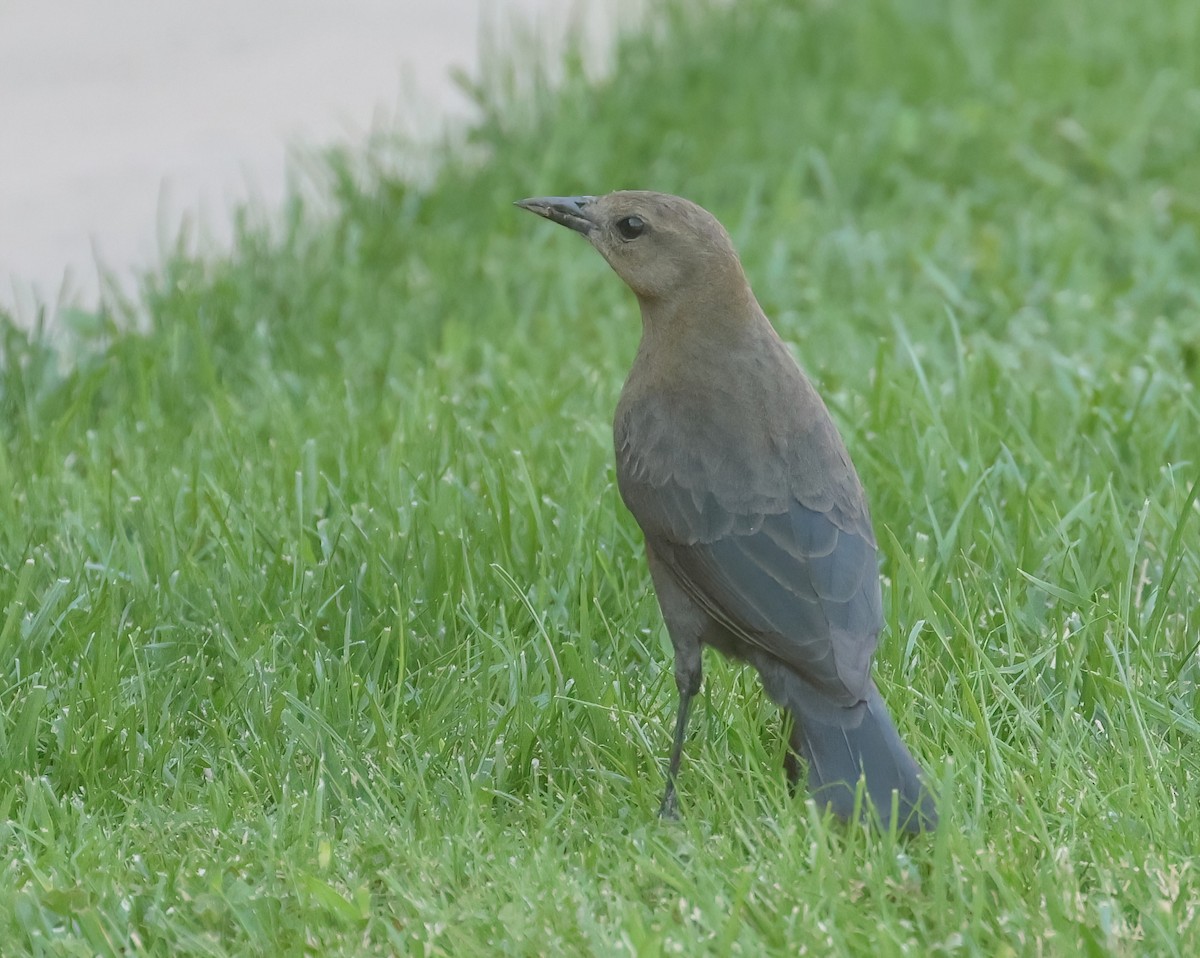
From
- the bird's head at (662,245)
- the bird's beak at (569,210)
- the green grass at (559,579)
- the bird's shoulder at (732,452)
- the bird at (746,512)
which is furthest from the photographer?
the bird's beak at (569,210)

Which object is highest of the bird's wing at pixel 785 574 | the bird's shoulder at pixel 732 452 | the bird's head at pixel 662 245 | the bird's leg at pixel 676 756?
the bird's head at pixel 662 245

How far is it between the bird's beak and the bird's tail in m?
1.35

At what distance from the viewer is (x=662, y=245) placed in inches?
166

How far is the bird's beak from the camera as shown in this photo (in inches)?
172

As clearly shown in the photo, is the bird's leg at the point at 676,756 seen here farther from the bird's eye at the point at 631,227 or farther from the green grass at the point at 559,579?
the bird's eye at the point at 631,227

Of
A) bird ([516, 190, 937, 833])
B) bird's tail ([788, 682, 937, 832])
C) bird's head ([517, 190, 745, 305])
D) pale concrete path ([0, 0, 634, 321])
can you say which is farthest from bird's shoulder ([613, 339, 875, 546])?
pale concrete path ([0, 0, 634, 321])

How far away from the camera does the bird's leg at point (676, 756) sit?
3582 mm

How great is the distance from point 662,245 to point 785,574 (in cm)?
92

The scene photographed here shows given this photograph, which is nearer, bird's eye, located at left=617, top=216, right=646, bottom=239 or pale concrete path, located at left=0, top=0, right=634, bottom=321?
bird's eye, located at left=617, top=216, right=646, bottom=239

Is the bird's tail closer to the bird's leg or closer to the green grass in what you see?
the green grass

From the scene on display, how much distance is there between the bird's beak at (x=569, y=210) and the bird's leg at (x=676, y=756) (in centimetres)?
121

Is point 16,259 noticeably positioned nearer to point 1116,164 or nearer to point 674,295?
point 674,295

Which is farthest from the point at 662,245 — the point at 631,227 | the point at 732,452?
the point at 732,452

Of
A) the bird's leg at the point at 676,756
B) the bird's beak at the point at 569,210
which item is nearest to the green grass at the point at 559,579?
the bird's leg at the point at 676,756
